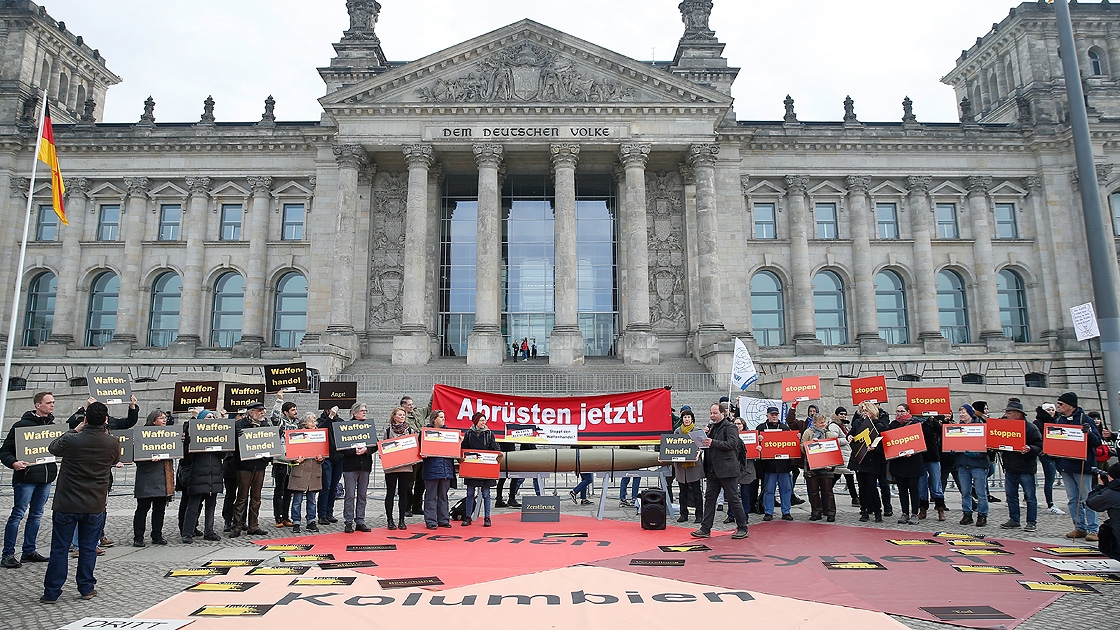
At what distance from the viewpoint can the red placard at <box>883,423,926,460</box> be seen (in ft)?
47.9

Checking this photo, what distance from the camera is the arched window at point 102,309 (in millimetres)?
42656

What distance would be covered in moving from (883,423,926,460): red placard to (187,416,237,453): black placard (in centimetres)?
1243

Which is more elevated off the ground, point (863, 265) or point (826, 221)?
point (826, 221)

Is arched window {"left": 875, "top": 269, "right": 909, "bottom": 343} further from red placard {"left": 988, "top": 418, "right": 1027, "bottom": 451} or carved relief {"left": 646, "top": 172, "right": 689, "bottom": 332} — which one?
red placard {"left": 988, "top": 418, "right": 1027, "bottom": 451}

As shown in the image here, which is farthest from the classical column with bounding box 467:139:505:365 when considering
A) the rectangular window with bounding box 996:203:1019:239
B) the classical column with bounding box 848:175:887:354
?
the rectangular window with bounding box 996:203:1019:239

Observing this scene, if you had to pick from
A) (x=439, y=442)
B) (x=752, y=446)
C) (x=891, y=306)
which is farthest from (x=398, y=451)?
(x=891, y=306)

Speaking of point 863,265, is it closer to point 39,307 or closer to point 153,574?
point 153,574

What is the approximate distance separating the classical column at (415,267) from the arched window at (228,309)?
35.3 feet

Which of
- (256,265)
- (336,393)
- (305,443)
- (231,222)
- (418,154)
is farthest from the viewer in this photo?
(231,222)

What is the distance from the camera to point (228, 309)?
1688 inches

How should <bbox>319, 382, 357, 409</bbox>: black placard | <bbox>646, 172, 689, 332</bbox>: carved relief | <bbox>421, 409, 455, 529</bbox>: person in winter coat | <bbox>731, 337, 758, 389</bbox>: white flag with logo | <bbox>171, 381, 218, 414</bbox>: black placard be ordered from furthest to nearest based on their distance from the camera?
<bbox>646, 172, 689, 332</bbox>: carved relief, <bbox>731, 337, 758, 389</bbox>: white flag with logo, <bbox>319, 382, 357, 409</bbox>: black placard, <bbox>171, 381, 218, 414</bbox>: black placard, <bbox>421, 409, 455, 529</bbox>: person in winter coat

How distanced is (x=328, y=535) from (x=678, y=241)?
103 feet

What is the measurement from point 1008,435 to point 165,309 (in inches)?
1675

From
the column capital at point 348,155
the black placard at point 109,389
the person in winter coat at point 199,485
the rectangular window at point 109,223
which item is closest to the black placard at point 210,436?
the person in winter coat at point 199,485
